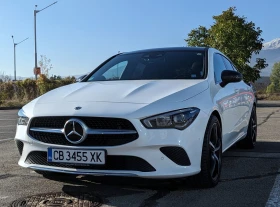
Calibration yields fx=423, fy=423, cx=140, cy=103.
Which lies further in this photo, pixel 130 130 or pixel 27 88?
pixel 27 88

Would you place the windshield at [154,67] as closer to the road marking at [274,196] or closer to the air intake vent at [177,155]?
the air intake vent at [177,155]

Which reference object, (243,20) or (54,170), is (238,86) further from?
(243,20)

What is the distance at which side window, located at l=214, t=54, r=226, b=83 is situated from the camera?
16.7ft

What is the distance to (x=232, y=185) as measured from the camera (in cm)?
441

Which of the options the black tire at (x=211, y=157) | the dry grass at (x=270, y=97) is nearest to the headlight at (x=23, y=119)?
the black tire at (x=211, y=157)

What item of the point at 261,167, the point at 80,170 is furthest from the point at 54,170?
the point at 261,167

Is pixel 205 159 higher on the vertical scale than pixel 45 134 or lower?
lower

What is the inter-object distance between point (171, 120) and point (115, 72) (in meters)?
1.84

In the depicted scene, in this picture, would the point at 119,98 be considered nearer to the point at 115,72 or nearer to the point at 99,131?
the point at 99,131

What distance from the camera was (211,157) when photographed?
4.31 m

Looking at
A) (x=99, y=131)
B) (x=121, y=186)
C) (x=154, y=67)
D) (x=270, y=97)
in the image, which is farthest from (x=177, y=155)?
(x=270, y=97)

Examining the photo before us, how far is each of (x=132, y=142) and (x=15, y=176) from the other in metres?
1.92

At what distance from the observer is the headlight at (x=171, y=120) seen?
12.2 feet

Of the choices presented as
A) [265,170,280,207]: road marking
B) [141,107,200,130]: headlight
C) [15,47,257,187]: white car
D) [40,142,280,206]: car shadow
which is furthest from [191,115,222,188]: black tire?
[265,170,280,207]: road marking
